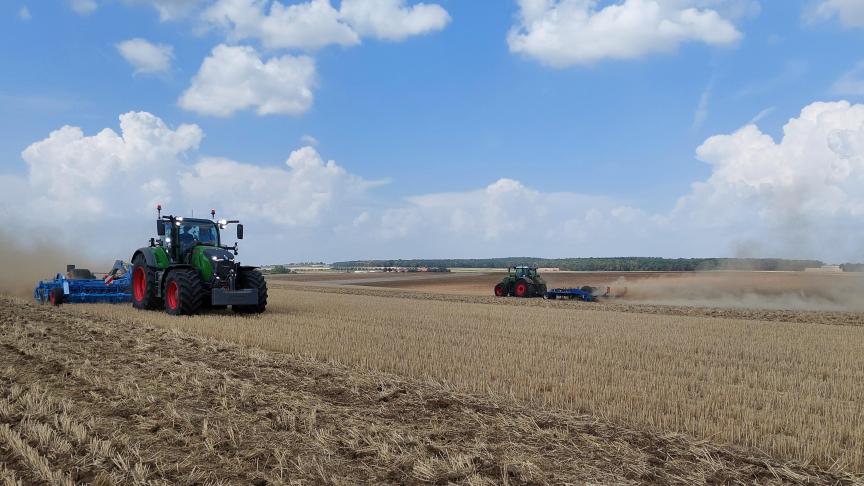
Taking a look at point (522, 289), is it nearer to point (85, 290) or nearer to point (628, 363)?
point (85, 290)

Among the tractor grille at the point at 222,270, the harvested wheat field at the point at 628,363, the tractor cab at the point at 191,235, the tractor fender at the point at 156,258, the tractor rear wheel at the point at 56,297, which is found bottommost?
the harvested wheat field at the point at 628,363

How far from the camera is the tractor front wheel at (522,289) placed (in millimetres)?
29453

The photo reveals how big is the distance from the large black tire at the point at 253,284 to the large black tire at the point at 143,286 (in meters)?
2.32

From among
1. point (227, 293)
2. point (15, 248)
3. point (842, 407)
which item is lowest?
point (842, 407)

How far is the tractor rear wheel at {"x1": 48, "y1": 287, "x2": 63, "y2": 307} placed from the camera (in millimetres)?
18297

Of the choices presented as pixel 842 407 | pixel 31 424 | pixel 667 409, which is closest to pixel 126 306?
pixel 31 424

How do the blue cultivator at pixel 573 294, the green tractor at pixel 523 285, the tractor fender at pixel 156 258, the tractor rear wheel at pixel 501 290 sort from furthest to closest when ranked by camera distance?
the tractor rear wheel at pixel 501 290, the green tractor at pixel 523 285, the blue cultivator at pixel 573 294, the tractor fender at pixel 156 258

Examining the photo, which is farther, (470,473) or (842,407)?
(842,407)

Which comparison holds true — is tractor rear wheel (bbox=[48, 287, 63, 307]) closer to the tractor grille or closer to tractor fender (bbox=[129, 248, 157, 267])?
tractor fender (bbox=[129, 248, 157, 267])

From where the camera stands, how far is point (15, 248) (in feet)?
98.4

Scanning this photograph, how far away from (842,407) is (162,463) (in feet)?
23.6

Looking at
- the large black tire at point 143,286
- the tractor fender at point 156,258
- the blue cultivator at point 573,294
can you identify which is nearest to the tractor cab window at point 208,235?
the tractor fender at point 156,258

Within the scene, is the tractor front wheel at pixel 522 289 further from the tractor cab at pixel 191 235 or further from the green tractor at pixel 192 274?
the tractor cab at pixel 191 235

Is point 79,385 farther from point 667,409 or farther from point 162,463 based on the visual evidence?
point 667,409
